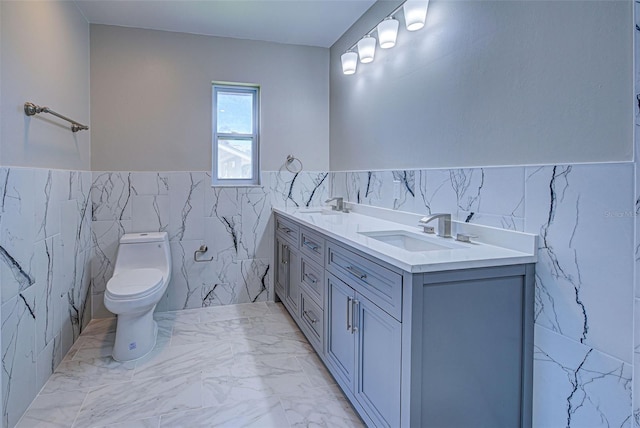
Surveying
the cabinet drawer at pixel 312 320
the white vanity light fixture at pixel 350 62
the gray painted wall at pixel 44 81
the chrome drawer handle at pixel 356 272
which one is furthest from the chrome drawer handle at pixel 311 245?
the gray painted wall at pixel 44 81

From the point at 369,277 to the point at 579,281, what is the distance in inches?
28.5

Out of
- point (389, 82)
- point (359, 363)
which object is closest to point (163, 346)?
point (359, 363)

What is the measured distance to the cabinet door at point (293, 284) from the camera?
2.63 metres

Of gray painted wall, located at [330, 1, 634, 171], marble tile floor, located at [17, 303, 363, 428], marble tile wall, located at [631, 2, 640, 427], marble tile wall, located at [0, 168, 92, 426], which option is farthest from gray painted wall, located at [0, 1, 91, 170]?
marble tile wall, located at [631, 2, 640, 427]

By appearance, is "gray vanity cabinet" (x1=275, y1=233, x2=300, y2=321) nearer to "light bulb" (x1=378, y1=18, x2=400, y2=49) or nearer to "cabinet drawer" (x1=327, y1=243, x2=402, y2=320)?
"cabinet drawer" (x1=327, y1=243, x2=402, y2=320)

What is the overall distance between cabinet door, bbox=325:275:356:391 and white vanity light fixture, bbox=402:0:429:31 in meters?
1.41

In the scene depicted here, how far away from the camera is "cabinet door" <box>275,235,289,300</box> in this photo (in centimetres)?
295

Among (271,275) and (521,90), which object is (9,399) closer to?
(271,275)

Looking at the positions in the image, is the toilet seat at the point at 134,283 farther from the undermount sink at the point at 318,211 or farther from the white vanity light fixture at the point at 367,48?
the white vanity light fixture at the point at 367,48

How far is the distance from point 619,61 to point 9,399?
266 cm

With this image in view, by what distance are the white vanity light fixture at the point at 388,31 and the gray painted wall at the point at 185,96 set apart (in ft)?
4.10

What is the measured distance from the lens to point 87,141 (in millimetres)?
2848

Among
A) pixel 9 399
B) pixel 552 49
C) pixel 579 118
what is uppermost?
pixel 552 49

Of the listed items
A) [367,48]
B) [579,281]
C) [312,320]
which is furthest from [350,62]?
[579,281]
